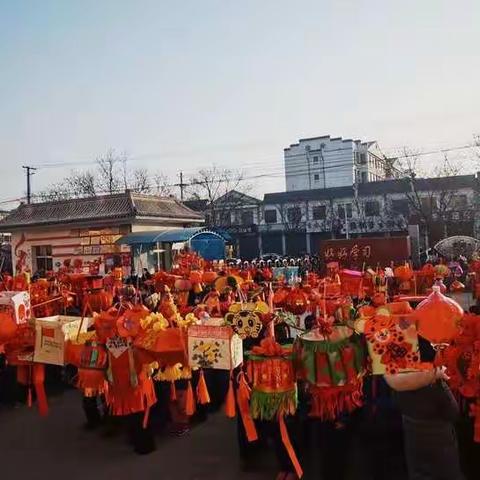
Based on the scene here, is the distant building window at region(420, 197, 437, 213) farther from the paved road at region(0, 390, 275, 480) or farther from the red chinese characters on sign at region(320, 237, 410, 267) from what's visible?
the paved road at region(0, 390, 275, 480)

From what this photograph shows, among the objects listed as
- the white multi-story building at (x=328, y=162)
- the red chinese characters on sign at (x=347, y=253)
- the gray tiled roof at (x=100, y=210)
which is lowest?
the red chinese characters on sign at (x=347, y=253)

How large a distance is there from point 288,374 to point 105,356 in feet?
6.24

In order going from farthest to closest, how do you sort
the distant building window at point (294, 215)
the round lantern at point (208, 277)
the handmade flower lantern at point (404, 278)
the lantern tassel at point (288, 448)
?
1. the distant building window at point (294, 215)
2. the round lantern at point (208, 277)
3. the handmade flower lantern at point (404, 278)
4. the lantern tassel at point (288, 448)

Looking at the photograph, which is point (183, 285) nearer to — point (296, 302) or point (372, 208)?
point (296, 302)

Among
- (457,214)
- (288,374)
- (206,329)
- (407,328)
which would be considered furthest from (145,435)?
(457,214)

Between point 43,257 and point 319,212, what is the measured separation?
21453 millimetres

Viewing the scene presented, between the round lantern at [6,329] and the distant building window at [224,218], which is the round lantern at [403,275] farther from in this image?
the distant building window at [224,218]

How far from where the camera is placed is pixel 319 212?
38.2 m

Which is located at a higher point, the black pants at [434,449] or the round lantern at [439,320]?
the round lantern at [439,320]

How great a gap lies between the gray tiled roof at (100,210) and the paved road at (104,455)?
584 inches

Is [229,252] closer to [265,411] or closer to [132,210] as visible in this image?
[132,210]

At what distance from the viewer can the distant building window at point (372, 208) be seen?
117 ft

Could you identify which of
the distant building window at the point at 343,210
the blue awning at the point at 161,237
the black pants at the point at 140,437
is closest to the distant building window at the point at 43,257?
the blue awning at the point at 161,237

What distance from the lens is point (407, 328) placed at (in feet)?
13.0
